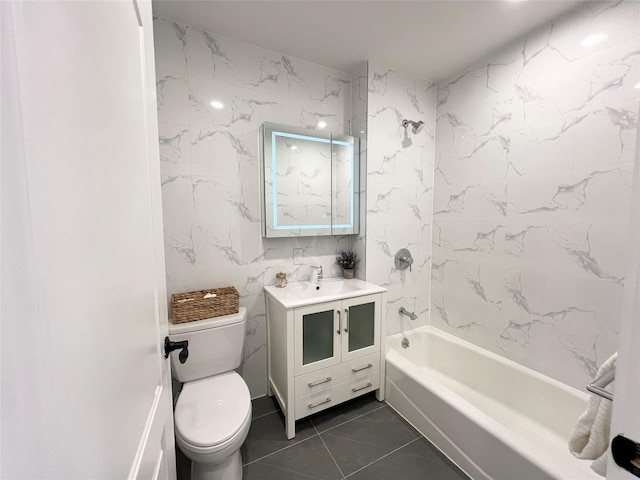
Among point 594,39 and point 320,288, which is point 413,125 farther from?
point 320,288

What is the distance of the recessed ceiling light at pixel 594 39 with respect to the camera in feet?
4.46

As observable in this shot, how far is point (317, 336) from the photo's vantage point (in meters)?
1.70

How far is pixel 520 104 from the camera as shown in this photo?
5.62 ft

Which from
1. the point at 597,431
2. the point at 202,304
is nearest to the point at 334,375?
the point at 202,304

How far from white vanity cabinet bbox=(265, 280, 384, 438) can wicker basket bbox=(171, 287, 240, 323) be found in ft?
0.96

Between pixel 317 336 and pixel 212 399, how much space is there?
0.69m

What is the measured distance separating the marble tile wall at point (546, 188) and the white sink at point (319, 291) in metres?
0.91

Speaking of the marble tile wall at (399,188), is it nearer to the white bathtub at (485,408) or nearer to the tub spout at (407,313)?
the tub spout at (407,313)

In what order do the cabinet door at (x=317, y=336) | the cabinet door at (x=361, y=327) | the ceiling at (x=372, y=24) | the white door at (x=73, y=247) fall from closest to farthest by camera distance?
the white door at (x=73, y=247) < the ceiling at (x=372, y=24) < the cabinet door at (x=317, y=336) < the cabinet door at (x=361, y=327)

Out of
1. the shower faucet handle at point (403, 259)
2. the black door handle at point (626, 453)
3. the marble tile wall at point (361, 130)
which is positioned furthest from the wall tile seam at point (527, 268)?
the black door handle at point (626, 453)

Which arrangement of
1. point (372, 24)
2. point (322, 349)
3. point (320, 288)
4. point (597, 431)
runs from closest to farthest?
point (597, 431)
point (372, 24)
point (322, 349)
point (320, 288)

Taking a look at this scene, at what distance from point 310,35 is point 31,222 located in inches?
78.9

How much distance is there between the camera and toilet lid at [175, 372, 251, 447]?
112 centimetres

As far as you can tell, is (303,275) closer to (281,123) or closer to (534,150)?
(281,123)
